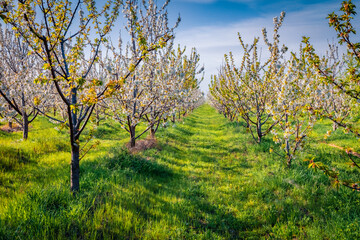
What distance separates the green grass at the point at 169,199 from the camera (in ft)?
10.3

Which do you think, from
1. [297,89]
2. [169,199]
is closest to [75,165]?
[169,199]

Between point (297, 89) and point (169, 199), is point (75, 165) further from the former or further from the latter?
point (297, 89)

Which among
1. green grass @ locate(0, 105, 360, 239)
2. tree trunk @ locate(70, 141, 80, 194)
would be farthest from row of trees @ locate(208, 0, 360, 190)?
tree trunk @ locate(70, 141, 80, 194)

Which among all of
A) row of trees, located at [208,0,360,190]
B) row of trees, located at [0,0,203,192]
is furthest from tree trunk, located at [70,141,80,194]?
row of trees, located at [208,0,360,190]

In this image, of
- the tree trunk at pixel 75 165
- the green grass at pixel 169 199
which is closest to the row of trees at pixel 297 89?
the green grass at pixel 169 199

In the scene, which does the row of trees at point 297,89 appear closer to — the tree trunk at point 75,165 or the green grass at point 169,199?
the green grass at point 169,199

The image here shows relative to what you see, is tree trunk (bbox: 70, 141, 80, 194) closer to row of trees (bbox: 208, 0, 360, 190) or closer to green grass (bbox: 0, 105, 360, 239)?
green grass (bbox: 0, 105, 360, 239)

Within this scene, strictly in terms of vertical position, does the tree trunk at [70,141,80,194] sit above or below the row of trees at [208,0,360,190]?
below

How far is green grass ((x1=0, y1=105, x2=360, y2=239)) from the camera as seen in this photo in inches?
123

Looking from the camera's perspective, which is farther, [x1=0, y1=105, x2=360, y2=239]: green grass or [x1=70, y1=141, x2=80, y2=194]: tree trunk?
[x1=70, y1=141, x2=80, y2=194]: tree trunk

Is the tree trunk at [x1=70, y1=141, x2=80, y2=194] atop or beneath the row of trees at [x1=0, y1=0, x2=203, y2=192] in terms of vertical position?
beneath

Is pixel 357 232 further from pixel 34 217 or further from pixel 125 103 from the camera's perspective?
pixel 125 103

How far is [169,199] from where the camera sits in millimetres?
4426

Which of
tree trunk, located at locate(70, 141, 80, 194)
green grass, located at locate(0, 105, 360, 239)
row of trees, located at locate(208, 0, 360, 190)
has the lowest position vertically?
green grass, located at locate(0, 105, 360, 239)
